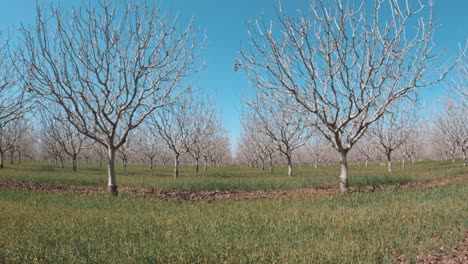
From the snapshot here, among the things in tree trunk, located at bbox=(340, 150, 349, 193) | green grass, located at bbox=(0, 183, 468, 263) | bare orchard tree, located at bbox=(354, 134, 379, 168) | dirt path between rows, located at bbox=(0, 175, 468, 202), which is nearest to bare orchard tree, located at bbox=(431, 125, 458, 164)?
bare orchard tree, located at bbox=(354, 134, 379, 168)

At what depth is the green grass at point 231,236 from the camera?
448 cm

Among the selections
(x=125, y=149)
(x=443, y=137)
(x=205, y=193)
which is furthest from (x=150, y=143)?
(x=443, y=137)

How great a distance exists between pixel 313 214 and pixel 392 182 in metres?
13.0

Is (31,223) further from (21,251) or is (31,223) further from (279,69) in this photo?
(279,69)

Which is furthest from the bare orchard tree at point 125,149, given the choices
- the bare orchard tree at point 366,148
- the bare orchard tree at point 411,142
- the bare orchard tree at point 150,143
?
the bare orchard tree at point 366,148

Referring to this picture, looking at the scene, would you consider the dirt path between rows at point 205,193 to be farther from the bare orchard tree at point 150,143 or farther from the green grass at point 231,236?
the bare orchard tree at point 150,143

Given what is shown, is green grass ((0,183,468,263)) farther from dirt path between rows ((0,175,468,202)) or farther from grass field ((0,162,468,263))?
dirt path between rows ((0,175,468,202))

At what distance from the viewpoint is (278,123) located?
27.3 metres

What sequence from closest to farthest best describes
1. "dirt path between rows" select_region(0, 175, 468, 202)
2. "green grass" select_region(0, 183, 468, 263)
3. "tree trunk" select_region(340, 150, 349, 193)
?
"green grass" select_region(0, 183, 468, 263) → "tree trunk" select_region(340, 150, 349, 193) → "dirt path between rows" select_region(0, 175, 468, 202)

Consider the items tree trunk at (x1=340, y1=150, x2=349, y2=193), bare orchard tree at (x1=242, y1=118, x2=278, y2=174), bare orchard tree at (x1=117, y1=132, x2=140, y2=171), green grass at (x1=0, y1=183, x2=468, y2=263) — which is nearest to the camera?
green grass at (x1=0, y1=183, x2=468, y2=263)

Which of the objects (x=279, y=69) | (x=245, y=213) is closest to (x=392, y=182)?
(x=279, y=69)

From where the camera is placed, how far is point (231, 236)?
5.56 m

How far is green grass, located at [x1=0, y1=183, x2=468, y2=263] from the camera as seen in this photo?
177 inches

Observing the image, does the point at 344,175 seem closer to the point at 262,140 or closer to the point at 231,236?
the point at 231,236
